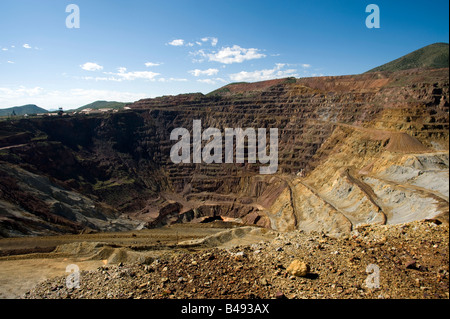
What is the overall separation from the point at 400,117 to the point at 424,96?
32.9ft

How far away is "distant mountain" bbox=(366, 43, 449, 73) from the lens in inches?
3868

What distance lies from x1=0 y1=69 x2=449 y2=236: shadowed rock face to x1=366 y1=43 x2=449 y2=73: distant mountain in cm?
2753

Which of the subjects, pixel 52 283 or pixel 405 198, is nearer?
pixel 52 283

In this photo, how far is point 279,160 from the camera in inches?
3051

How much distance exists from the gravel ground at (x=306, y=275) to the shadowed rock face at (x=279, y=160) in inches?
551

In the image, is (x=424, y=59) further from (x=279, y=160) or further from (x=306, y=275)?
(x=306, y=275)

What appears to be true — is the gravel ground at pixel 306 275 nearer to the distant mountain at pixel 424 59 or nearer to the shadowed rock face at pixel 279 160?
the shadowed rock face at pixel 279 160

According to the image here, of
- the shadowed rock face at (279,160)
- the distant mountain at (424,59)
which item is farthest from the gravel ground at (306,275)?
the distant mountain at (424,59)

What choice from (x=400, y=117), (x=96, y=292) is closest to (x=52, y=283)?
(x=96, y=292)

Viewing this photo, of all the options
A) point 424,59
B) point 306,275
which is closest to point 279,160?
point 306,275

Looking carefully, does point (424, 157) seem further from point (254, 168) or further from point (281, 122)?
point (281, 122)

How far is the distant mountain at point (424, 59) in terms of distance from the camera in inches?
3868

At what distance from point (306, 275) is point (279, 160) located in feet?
217
